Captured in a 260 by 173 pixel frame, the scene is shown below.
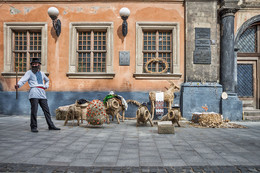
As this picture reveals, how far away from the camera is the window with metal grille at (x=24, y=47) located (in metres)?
9.25

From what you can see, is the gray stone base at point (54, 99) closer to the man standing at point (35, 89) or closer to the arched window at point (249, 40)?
the man standing at point (35, 89)

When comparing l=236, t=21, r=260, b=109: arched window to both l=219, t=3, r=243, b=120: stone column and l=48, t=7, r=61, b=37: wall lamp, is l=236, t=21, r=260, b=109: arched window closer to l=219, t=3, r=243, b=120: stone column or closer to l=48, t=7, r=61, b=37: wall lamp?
l=219, t=3, r=243, b=120: stone column

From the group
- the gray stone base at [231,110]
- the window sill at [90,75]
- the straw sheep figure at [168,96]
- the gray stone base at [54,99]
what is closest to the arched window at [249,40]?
the gray stone base at [231,110]

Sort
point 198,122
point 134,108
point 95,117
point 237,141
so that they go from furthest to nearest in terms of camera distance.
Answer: point 134,108 < point 198,122 < point 95,117 < point 237,141

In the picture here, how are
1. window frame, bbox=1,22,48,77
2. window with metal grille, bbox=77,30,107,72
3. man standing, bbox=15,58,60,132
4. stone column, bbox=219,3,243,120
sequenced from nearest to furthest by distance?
1. man standing, bbox=15,58,60,132
2. stone column, bbox=219,3,243,120
3. window frame, bbox=1,22,48,77
4. window with metal grille, bbox=77,30,107,72

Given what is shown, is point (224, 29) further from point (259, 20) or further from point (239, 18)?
point (259, 20)

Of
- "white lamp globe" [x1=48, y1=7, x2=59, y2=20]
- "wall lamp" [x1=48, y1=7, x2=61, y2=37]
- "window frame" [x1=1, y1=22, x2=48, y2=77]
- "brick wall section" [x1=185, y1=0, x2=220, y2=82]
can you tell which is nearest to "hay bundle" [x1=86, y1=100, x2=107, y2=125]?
"window frame" [x1=1, y1=22, x2=48, y2=77]

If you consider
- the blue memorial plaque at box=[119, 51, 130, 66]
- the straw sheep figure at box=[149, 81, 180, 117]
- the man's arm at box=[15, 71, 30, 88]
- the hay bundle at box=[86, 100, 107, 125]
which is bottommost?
the hay bundle at box=[86, 100, 107, 125]

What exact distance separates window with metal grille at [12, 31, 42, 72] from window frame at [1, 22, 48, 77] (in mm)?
187

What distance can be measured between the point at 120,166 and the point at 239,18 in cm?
898

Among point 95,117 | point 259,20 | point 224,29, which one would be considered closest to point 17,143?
point 95,117

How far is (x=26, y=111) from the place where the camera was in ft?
29.3

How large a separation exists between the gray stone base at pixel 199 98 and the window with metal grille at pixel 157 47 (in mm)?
1301

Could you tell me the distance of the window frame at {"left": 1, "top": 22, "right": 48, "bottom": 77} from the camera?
355 inches
